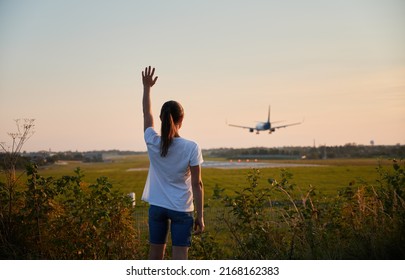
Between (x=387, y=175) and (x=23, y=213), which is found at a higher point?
(x=387, y=175)

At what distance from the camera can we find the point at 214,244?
4660 mm

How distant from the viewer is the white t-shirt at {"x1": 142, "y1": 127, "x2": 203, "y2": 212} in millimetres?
3041

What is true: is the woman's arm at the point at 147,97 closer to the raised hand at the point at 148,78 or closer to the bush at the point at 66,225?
the raised hand at the point at 148,78

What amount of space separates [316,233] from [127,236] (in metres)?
1.98

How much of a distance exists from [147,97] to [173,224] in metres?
1.08

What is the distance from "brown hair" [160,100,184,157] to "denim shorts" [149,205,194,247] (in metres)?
0.44

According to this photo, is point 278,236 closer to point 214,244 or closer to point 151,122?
point 214,244

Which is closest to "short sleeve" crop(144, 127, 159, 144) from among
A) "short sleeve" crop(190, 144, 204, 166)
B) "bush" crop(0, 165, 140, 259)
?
"short sleeve" crop(190, 144, 204, 166)

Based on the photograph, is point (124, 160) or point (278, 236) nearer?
point (278, 236)

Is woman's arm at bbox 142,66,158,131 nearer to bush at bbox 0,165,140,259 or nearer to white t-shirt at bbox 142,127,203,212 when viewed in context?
white t-shirt at bbox 142,127,203,212

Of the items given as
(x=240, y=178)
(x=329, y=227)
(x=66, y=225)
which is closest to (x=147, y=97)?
(x=66, y=225)
